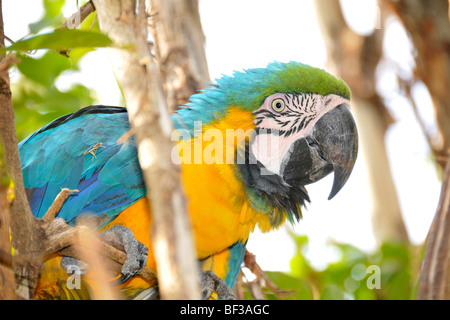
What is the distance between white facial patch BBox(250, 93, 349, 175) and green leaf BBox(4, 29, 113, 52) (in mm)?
1139

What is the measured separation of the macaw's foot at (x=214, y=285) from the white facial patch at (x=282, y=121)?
536 mm

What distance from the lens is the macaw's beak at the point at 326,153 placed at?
2.17m

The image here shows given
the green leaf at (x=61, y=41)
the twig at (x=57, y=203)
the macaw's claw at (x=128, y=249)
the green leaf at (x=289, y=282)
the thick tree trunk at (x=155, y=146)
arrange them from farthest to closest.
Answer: the green leaf at (x=289, y=282), the macaw's claw at (x=128, y=249), the twig at (x=57, y=203), the green leaf at (x=61, y=41), the thick tree trunk at (x=155, y=146)

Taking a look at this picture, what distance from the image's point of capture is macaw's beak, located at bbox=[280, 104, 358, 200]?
85.3 inches

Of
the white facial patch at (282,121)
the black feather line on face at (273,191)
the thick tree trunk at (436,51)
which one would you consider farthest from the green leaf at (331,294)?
the thick tree trunk at (436,51)

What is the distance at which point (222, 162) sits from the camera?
203 centimetres

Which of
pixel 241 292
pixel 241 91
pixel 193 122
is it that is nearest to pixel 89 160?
pixel 193 122

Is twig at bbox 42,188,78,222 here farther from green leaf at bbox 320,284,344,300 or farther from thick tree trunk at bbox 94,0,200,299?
green leaf at bbox 320,284,344,300

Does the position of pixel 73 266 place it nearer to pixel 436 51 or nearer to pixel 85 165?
pixel 85 165

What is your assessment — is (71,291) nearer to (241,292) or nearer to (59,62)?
(241,292)

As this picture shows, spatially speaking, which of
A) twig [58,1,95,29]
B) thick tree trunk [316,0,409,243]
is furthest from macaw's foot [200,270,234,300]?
thick tree trunk [316,0,409,243]

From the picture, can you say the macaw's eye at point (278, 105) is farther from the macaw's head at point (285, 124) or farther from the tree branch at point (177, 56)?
the tree branch at point (177, 56)

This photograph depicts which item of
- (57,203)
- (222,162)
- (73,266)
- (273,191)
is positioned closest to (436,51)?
(273,191)
